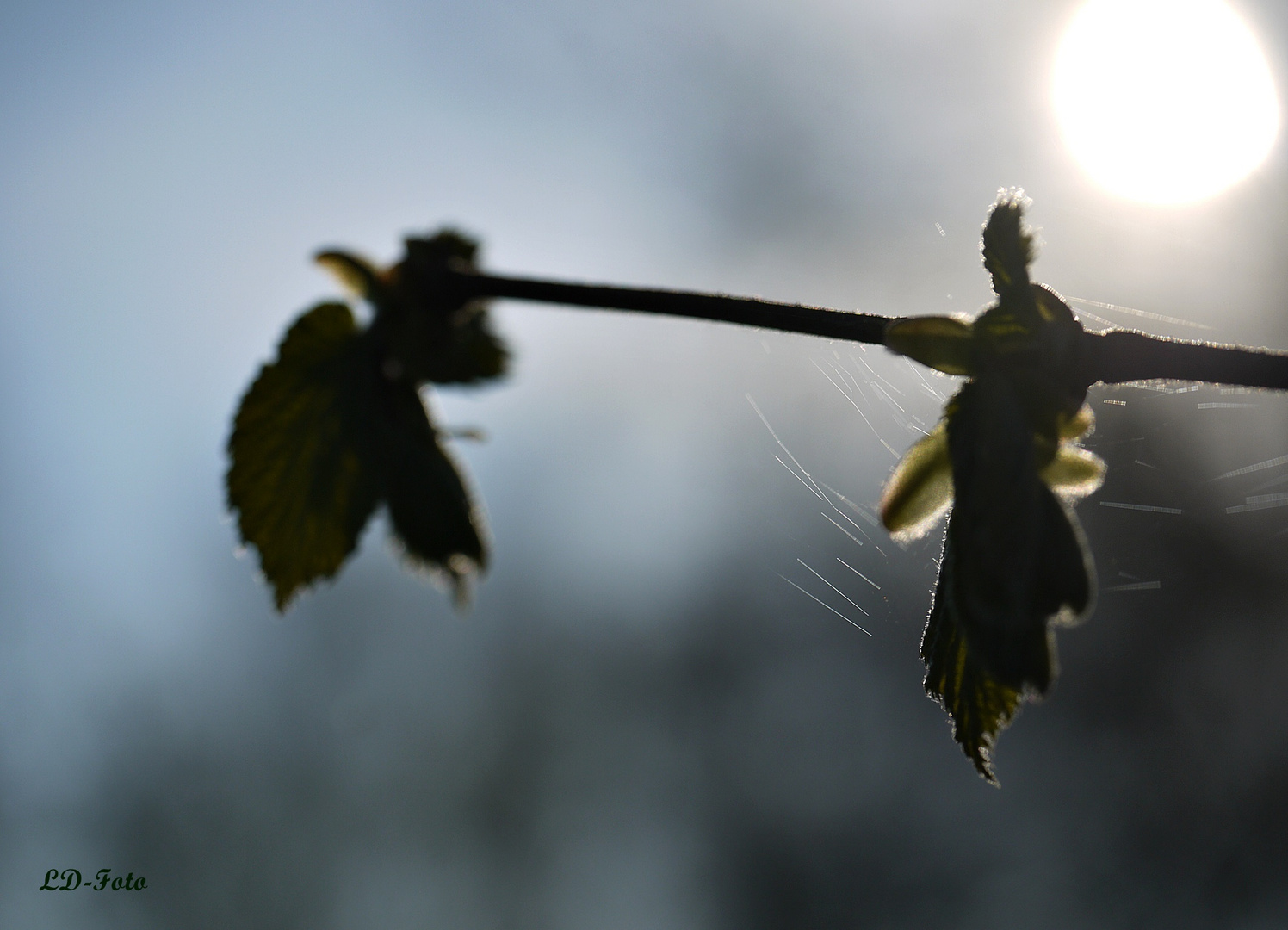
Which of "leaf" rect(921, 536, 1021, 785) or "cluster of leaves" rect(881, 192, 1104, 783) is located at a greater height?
"cluster of leaves" rect(881, 192, 1104, 783)

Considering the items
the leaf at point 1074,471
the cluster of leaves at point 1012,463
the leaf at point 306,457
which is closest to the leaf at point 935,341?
the cluster of leaves at point 1012,463

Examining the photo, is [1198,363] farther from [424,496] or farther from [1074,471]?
[424,496]

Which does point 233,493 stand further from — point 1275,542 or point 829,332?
point 1275,542

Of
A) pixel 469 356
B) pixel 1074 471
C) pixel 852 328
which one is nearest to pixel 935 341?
pixel 852 328

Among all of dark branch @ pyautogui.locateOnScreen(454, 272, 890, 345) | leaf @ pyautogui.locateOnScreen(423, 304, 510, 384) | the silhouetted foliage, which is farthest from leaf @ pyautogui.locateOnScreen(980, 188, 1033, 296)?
leaf @ pyautogui.locateOnScreen(423, 304, 510, 384)

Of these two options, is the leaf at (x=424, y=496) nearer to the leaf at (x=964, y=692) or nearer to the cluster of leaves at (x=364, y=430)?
the cluster of leaves at (x=364, y=430)

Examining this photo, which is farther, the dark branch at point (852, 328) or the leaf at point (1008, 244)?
the leaf at point (1008, 244)

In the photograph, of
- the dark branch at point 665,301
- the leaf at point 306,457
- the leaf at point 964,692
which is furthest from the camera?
the leaf at point 964,692

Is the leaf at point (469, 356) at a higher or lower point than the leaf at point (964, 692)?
higher

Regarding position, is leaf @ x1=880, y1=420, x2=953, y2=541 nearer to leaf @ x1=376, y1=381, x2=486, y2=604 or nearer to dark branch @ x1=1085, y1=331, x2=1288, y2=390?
dark branch @ x1=1085, y1=331, x2=1288, y2=390
